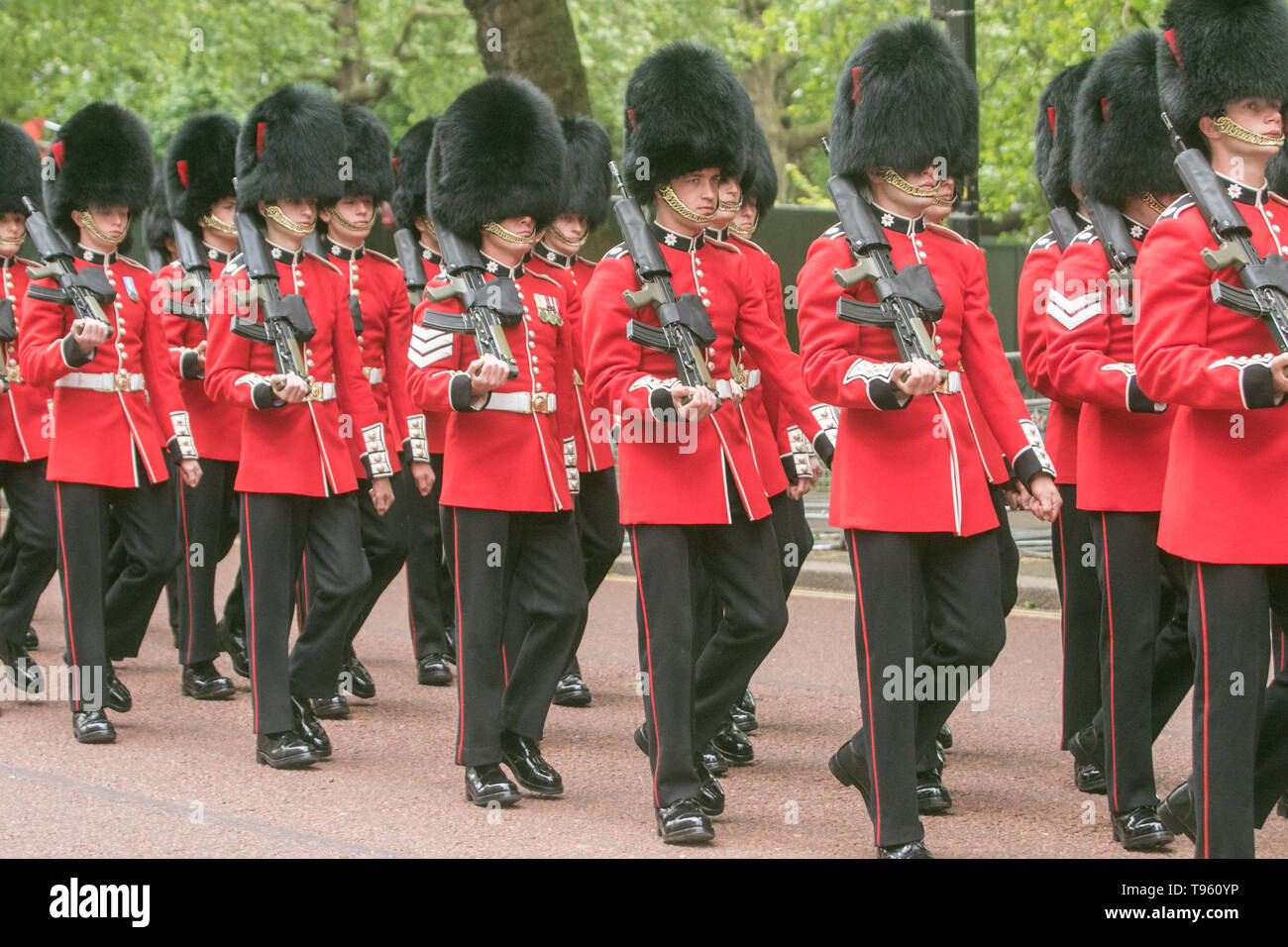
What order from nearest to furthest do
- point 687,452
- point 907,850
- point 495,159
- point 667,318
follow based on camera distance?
1. point 907,850
2. point 667,318
3. point 687,452
4. point 495,159

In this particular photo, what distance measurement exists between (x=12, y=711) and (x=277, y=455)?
1.77m

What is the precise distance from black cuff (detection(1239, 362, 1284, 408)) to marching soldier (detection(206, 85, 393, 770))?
305cm

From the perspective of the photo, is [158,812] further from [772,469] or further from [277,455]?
[772,469]

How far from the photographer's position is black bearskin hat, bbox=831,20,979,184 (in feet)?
16.5

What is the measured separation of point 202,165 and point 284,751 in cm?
308

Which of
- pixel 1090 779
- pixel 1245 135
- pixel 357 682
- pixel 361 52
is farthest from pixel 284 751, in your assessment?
pixel 361 52

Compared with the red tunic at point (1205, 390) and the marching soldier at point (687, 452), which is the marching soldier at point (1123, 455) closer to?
the red tunic at point (1205, 390)

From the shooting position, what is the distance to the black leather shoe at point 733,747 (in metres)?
6.18

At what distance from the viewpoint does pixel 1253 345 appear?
428cm

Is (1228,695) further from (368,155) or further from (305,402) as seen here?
(368,155)

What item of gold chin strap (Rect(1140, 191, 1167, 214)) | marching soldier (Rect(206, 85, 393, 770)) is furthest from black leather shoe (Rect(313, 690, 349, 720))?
gold chin strap (Rect(1140, 191, 1167, 214))

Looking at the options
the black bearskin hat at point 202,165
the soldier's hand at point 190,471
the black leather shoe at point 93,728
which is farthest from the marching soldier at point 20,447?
the black leather shoe at point 93,728

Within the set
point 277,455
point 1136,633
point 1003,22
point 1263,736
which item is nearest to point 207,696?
point 277,455

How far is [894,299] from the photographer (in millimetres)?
4766
